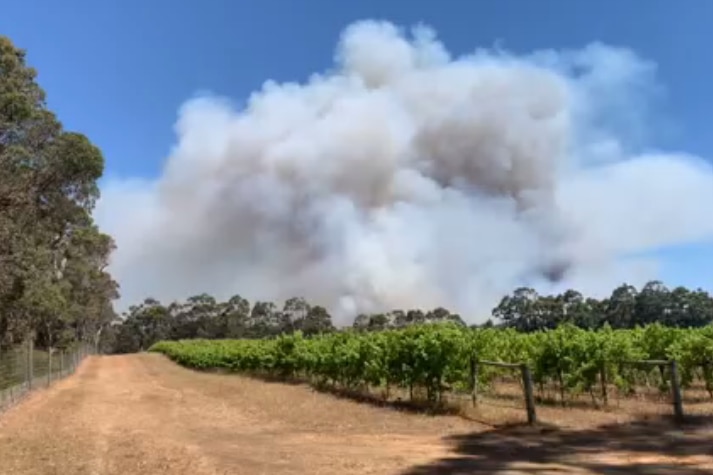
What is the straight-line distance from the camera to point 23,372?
26938 mm

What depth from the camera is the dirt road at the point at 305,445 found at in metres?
9.75

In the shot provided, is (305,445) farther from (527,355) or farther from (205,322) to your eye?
(205,322)

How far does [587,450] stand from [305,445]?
14.7 ft

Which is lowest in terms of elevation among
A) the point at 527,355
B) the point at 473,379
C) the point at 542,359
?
the point at 473,379

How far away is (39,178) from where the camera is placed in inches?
1044

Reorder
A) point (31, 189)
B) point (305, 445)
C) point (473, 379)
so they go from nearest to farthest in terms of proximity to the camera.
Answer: point (305, 445) < point (473, 379) < point (31, 189)

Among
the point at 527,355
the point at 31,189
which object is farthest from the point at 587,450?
the point at 31,189

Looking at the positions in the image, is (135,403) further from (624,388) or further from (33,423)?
(624,388)

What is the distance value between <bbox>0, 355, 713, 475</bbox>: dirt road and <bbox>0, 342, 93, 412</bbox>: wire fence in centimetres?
281

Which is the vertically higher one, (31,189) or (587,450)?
(31,189)

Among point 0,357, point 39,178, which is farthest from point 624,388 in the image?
point 39,178

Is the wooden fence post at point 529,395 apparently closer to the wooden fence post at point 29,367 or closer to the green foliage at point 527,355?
the green foliage at point 527,355

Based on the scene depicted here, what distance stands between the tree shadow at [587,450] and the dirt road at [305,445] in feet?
0.05

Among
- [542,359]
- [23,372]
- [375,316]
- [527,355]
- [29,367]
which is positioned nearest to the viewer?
[542,359]
